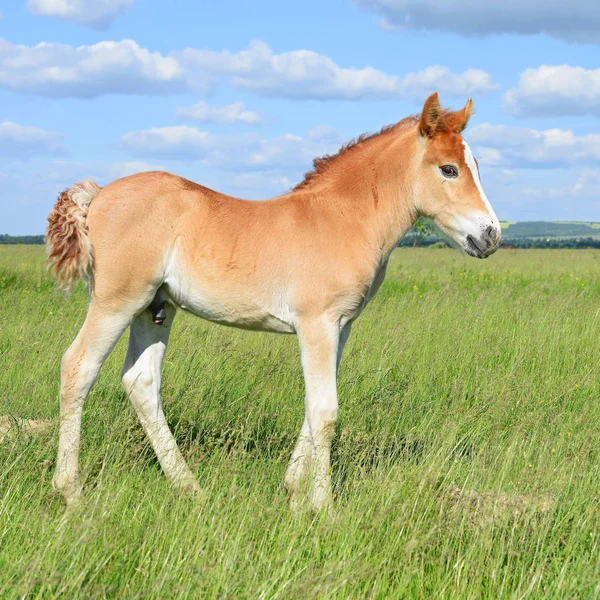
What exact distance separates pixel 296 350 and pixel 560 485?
3918 mm

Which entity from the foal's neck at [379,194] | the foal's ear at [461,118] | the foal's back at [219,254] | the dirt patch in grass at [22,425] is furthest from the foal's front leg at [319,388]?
the dirt patch in grass at [22,425]

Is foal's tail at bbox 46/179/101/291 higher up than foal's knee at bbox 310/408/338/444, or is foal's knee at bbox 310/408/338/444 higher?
foal's tail at bbox 46/179/101/291

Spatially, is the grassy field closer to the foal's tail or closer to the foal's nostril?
the foal's tail

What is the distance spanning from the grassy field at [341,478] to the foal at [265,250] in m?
0.44

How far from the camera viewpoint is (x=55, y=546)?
3.15 meters

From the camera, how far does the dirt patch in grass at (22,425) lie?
4906mm

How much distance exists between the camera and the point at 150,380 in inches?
201

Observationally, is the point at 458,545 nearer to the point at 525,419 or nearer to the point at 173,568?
the point at 173,568

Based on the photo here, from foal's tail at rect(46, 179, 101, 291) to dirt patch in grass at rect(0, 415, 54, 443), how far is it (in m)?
1.01

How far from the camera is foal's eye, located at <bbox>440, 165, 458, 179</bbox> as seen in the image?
4738mm

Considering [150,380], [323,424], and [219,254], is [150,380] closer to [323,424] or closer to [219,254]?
[219,254]

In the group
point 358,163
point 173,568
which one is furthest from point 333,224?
point 173,568

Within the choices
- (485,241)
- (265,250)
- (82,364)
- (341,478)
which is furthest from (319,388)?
(82,364)

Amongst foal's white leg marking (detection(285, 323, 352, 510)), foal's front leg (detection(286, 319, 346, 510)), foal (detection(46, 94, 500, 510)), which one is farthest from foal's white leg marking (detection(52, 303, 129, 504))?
foal's white leg marking (detection(285, 323, 352, 510))
